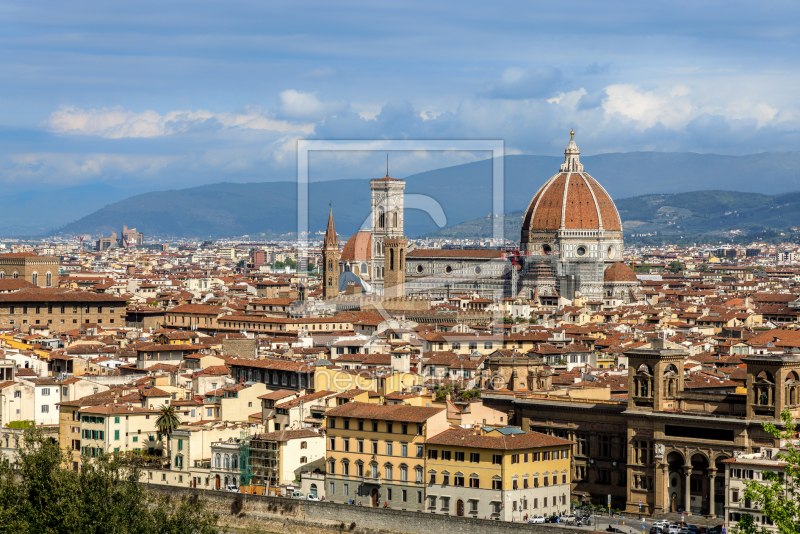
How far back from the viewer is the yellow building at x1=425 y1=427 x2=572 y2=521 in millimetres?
30969

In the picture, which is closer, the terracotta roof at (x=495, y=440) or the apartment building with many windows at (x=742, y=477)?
the apartment building with many windows at (x=742, y=477)

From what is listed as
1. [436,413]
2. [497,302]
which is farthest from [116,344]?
[497,302]

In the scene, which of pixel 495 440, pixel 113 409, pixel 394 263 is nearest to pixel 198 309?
pixel 394 263

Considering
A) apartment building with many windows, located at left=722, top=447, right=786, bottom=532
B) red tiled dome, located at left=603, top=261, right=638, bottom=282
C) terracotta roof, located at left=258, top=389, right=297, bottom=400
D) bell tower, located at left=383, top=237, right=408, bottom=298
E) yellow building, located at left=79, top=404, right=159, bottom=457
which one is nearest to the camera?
apartment building with many windows, located at left=722, top=447, right=786, bottom=532

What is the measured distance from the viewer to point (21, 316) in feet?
244

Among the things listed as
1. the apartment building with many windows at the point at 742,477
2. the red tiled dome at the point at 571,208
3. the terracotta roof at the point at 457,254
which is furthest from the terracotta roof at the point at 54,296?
the apartment building with many windows at the point at 742,477

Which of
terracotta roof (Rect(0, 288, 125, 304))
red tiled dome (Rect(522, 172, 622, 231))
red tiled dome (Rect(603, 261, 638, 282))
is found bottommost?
terracotta roof (Rect(0, 288, 125, 304))

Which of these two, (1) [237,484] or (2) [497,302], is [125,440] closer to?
(1) [237,484]

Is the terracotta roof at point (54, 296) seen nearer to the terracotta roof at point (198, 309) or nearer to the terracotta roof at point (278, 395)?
the terracotta roof at point (198, 309)

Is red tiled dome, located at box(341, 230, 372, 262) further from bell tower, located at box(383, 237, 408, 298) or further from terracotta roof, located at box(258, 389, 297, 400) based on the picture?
terracotta roof, located at box(258, 389, 297, 400)

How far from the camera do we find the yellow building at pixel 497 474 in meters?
31.0

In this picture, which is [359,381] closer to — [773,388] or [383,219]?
[773,388]

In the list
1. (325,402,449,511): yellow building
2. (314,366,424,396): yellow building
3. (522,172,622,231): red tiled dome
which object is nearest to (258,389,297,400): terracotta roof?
(314,366,424,396): yellow building

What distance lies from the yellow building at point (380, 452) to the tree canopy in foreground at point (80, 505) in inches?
208
